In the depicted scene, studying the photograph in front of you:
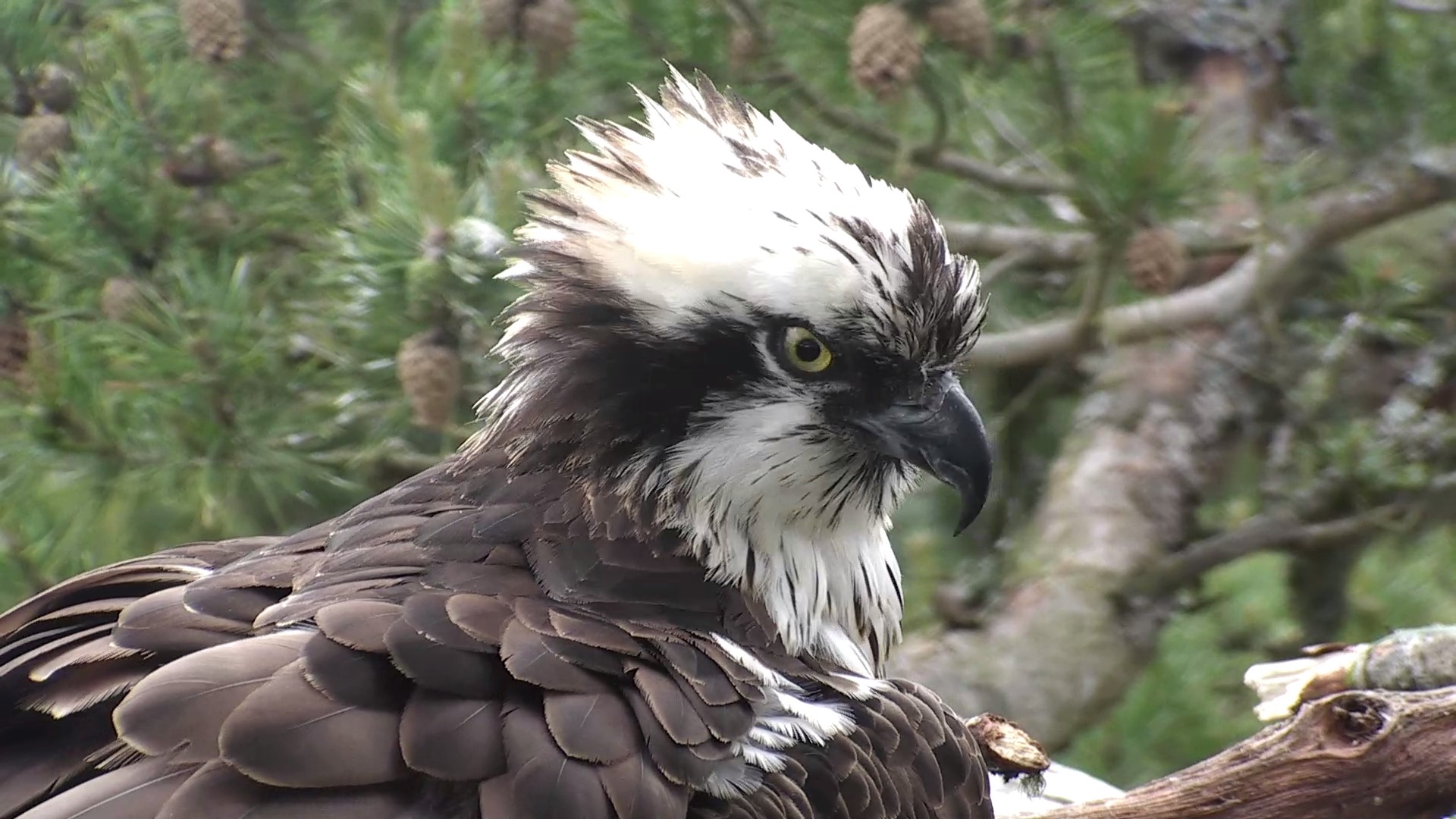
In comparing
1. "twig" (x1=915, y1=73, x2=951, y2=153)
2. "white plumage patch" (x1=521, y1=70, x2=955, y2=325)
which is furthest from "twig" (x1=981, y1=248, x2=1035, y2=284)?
"white plumage patch" (x1=521, y1=70, x2=955, y2=325)

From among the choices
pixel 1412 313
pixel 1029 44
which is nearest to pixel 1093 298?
pixel 1029 44

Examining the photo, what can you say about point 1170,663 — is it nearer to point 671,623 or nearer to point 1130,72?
point 1130,72

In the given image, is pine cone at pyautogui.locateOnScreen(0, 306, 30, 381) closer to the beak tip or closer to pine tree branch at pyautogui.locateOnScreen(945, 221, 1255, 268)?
the beak tip

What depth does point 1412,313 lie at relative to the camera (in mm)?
4305

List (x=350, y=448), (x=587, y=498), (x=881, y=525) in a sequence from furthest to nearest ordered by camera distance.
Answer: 1. (x=350, y=448)
2. (x=881, y=525)
3. (x=587, y=498)

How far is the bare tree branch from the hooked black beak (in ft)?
1.88

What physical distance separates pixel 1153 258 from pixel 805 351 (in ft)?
4.60

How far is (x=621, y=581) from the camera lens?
2311 mm

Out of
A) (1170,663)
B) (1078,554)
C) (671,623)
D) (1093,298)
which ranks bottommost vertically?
(1170,663)

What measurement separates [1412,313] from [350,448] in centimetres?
297

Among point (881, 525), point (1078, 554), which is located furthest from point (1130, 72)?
point (881, 525)

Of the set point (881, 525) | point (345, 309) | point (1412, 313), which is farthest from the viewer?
point (1412, 313)

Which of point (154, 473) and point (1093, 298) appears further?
point (1093, 298)

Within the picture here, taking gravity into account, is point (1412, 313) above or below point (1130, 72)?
below
